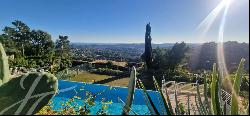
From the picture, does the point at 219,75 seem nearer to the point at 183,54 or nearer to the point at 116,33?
the point at 183,54

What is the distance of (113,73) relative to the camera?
89.4ft

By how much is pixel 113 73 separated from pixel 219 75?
83.1 feet

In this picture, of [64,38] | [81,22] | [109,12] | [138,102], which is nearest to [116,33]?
[81,22]

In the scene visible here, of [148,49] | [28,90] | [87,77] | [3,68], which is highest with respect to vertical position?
[3,68]

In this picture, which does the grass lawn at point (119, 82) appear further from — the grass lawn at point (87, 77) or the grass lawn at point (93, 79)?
the grass lawn at point (87, 77)

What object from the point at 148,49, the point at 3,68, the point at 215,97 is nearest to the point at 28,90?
the point at 3,68

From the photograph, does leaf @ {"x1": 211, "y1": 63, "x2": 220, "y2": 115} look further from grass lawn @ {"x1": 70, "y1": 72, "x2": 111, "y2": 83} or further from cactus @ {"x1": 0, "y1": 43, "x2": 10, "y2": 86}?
grass lawn @ {"x1": 70, "y1": 72, "x2": 111, "y2": 83}

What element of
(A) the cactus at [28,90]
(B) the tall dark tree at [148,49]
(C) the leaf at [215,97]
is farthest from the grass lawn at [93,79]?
(C) the leaf at [215,97]

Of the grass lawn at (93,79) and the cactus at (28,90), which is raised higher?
the cactus at (28,90)

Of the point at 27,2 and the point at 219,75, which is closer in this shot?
the point at 219,75

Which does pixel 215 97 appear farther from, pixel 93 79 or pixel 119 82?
pixel 93 79

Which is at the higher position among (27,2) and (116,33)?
(27,2)

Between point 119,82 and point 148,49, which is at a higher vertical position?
point 148,49

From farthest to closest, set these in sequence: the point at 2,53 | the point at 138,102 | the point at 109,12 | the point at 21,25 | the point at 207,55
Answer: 1. the point at 109,12
2. the point at 21,25
3. the point at 207,55
4. the point at 138,102
5. the point at 2,53
